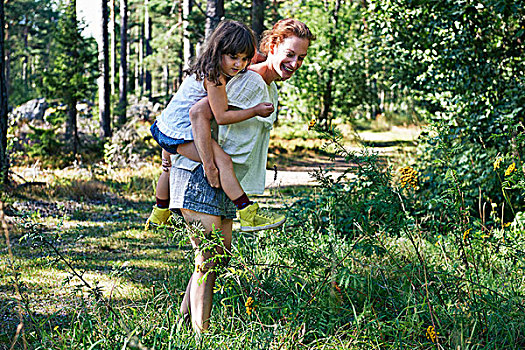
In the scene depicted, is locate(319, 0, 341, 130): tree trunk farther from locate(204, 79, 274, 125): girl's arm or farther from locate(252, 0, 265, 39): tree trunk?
locate(204, 79, 274, 125): girl's arm

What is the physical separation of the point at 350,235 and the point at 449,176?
164cm

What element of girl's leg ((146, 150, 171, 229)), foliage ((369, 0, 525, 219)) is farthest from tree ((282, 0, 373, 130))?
girl's leg ((146, 150, 171, 229))

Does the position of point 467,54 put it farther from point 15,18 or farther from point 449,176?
point 15,18

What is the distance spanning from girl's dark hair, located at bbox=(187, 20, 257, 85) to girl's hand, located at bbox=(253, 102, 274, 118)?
21 cm

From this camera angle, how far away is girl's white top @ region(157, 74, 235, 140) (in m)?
2.55

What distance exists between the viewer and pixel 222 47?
240 cm

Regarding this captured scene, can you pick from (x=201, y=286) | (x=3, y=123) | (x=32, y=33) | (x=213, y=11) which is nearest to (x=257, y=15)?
(x=213, y=11)

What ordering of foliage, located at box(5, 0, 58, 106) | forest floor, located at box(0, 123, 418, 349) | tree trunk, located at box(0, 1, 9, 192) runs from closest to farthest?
forest floor, located at box(0, 123, 418, 349), tree trunk, located at box(0, 1, 9, 192), foliage, located at box(5, 0, 58, 106)

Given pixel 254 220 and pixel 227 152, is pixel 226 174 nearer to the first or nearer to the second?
pixel 227 152

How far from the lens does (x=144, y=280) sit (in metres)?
3.98

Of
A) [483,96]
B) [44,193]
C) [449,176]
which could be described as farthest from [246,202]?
[44,193]

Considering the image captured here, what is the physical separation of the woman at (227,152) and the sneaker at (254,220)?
0.15 meters

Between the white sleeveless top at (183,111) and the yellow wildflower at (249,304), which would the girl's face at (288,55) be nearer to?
the white sleeveless top at (183,111)

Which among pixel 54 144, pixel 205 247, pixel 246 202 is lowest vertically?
pixel 54 144
